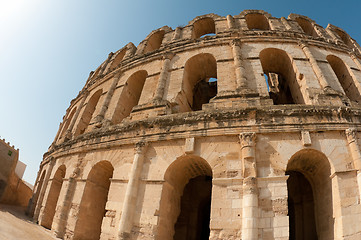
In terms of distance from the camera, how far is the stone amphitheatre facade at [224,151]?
6.35m

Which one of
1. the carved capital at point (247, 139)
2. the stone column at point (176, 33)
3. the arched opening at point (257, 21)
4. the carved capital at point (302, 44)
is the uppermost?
the arched opening at point (257, 21)

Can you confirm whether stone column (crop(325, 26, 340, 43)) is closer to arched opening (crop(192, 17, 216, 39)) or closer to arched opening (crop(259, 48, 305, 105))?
arched opening (crop(259, 48, 305, 105))

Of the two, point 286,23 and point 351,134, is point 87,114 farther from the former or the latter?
point 351,134

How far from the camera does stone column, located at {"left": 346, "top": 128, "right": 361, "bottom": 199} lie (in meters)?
6.27

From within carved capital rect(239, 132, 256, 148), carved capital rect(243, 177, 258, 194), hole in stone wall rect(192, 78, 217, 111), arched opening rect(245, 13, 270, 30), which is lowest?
carved capital rect(243, 177, 258, 194)

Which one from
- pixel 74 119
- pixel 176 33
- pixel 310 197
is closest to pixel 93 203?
pixel 74 119

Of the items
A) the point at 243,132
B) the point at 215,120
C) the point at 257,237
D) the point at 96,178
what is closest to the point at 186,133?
the point at 215,120

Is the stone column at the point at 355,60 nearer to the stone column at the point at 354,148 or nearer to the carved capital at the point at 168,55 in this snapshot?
the stone column at the point at 354,148

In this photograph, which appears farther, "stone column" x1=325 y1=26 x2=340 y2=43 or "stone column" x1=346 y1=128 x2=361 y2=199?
"stone column" x1=325 y1=26 x2=340 y2=43

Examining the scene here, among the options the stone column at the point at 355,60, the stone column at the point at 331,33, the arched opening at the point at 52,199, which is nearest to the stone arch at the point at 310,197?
the stone column at the point at 355,60

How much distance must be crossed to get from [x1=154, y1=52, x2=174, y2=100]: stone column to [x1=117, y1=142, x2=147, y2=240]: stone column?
3040mm

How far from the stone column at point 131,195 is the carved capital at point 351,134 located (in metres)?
6.83

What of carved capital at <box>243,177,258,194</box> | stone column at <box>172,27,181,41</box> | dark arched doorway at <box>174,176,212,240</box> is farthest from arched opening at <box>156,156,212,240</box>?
stone column at <box>172,27,181,41</box>

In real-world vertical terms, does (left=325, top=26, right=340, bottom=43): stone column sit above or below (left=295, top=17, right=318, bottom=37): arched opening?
below
